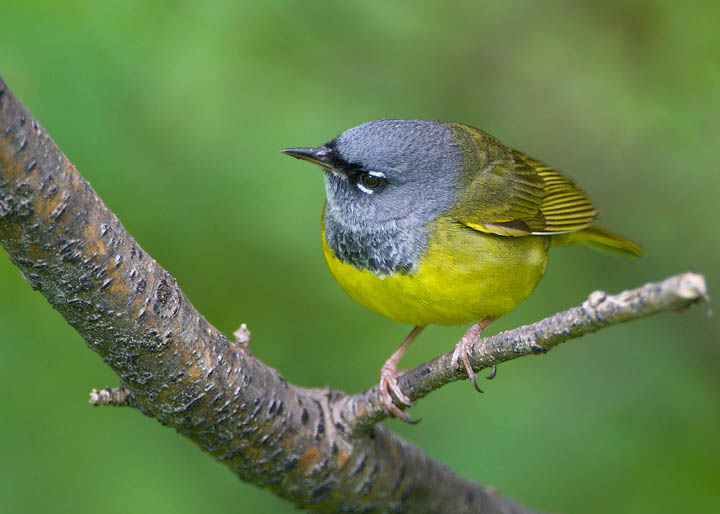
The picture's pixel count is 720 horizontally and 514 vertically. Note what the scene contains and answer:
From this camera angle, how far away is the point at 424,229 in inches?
156

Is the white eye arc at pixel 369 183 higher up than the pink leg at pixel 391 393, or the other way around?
the white eye arc at pixel 369 183

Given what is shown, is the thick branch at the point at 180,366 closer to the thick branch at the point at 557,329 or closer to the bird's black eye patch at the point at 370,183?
the thick branch at the point at 557,329

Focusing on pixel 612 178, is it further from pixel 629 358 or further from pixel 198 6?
pixel 198 6

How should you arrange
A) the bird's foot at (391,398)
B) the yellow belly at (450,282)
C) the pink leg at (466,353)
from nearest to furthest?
the pink leg at (466,353)
the bird's foot at (391,398)
the yellow belly at (450,282)

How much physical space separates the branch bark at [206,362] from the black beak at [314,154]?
1125 mm

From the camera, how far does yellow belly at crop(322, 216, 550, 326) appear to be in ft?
12.3

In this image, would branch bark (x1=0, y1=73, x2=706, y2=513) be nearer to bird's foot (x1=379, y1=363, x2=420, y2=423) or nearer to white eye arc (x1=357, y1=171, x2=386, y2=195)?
bird's foot (x1=379, y1=363, x2=420, y2=423)

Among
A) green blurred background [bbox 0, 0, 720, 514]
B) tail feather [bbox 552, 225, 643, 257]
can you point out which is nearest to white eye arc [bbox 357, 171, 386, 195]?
green blurred background [bbox 0, 0, 720, 514]

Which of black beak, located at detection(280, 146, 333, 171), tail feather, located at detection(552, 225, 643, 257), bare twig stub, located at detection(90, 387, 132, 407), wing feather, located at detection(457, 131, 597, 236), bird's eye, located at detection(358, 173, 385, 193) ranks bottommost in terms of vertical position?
tail feather, located at detection(552, 225, 643, 257)

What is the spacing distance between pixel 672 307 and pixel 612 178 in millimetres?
4228

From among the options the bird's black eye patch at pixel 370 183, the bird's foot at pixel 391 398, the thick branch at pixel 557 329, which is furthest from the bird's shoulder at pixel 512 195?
the thick branch at pixel 557 329

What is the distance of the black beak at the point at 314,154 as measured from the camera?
395 centimetres

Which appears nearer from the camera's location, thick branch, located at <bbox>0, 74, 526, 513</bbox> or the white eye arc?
thick branch, located at <bbox>0, 74, 526, 513</bbox>

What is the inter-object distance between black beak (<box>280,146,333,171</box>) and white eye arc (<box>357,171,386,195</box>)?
0.67 feet
